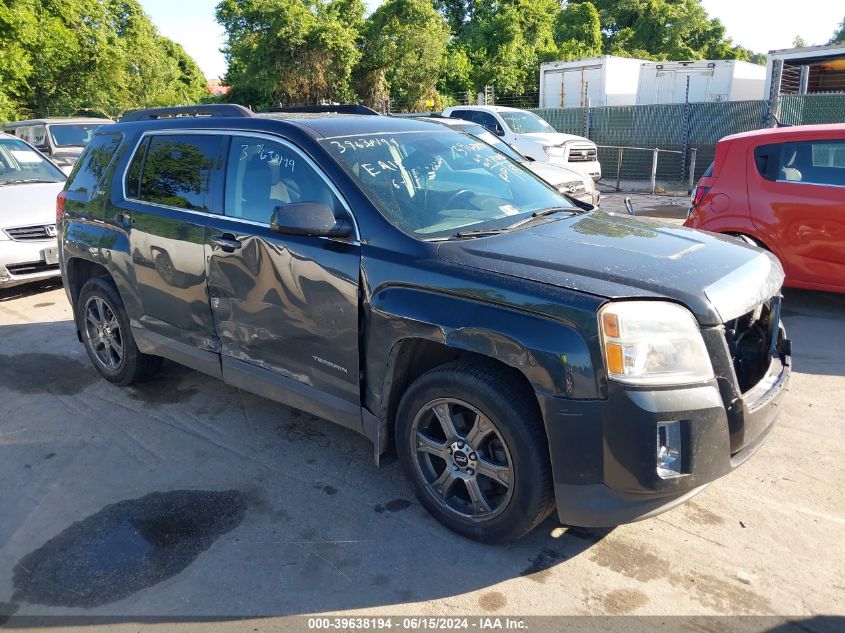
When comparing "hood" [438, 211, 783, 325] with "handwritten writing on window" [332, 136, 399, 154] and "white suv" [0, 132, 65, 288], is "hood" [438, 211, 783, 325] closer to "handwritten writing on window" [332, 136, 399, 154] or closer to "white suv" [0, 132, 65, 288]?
"handwritten writing on window" [332, 136, 399, 154]

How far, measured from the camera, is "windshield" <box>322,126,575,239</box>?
3.43 m

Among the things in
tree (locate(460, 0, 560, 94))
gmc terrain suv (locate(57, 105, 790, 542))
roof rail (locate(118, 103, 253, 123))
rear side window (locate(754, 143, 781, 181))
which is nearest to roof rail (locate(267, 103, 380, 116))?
roof rail (locate(118, 103, 253, 123))

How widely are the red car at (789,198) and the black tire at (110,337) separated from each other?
16.4ft

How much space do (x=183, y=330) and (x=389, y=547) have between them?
205 cm

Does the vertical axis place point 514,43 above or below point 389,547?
above

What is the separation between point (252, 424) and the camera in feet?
14.6

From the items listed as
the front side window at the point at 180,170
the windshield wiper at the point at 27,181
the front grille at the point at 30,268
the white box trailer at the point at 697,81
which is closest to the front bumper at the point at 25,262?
the front grille at the point at 30,268

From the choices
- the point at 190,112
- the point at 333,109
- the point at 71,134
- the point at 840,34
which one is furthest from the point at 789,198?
the point at 840,34

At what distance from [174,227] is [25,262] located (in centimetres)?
425

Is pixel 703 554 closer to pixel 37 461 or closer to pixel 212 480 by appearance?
pixel 212 480

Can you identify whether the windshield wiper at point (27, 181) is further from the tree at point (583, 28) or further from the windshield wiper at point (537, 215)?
the tree at point (583, 28)

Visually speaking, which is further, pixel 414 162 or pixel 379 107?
pixel 379 107

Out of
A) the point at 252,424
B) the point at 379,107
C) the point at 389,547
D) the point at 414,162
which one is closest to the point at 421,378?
the point at 389,547

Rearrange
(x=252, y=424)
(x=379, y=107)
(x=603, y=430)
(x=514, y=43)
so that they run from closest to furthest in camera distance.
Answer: (x=603, y=430) → (x=252, y=424) → (x=379, y=107) → (x=514, y=43)
